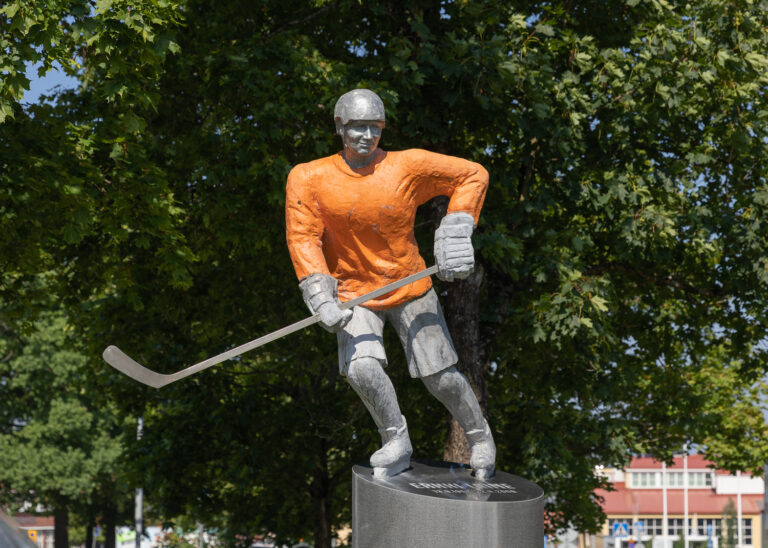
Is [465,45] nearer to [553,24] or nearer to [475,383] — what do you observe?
[553,24]

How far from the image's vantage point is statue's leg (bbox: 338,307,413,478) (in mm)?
6652

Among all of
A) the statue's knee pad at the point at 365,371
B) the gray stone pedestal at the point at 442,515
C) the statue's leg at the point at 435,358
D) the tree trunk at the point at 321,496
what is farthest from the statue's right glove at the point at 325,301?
the tree trunk at the point at 321,496

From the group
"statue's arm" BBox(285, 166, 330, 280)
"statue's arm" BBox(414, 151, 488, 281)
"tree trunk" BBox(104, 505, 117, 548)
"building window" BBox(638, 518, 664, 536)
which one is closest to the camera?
"statue's arm" BBox(414, 151, 488, 281)

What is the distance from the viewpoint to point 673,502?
2443 inches

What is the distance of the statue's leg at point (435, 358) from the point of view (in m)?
6.90

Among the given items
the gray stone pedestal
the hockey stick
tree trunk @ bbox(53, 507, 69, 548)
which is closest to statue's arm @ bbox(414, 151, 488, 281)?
the hockey stick

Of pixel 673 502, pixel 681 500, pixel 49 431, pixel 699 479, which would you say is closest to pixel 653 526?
pixel 673 502

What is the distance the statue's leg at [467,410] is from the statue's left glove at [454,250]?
2.40 ft

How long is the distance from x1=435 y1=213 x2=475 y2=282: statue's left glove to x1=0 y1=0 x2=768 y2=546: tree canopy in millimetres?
4093

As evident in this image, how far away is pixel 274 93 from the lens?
1131cm

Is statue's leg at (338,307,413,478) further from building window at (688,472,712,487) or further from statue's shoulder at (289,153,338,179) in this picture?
building window at (688,472,712,487)

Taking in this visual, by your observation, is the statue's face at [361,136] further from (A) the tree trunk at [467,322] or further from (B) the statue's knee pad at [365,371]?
(A) the tree trunk at [467,322]

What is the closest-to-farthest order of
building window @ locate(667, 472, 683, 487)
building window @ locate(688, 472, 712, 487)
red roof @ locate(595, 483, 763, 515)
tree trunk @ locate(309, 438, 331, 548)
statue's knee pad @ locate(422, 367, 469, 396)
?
1. statue's knee pad @ locate(422, 367, 469, 396)
2. tree trunk @ locate(309, 438, 331, 548)
3. red roof @ locate(595, 483, 763, 515)
4. building window @ locate(688, 472, 712, 487)
5. building window @ locate(667, 472, 683, 487)

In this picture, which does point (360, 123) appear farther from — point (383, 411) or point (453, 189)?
point (383, 411)
